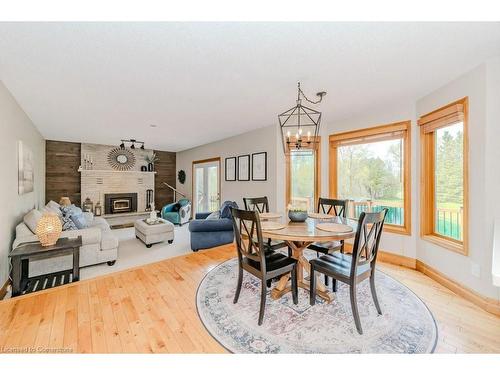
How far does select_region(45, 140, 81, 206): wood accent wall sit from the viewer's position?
5.84 metres

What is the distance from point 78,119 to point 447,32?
16.9ft

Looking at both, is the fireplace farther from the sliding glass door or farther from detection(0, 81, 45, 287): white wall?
detection(0, 81, 45, 287): white wall

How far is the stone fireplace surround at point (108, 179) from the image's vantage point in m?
6.36

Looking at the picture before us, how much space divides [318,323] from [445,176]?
2.43 m

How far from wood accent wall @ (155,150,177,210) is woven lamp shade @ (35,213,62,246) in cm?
515

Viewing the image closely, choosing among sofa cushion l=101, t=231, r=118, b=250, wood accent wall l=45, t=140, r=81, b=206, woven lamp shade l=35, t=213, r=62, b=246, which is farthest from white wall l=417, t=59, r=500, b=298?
wood accent wall l=45, t=140, r=81, b=206

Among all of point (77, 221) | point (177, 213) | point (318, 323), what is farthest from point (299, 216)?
point (177, 213)

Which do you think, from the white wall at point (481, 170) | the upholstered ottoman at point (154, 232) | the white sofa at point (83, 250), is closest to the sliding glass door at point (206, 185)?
the upholstered ottoman at point (154, 232)

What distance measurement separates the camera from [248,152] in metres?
4.78

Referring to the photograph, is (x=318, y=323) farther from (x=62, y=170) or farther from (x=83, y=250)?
(x=62, y=170)

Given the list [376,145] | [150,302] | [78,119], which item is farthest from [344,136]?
[78,119]

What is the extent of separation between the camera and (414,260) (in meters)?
2.92

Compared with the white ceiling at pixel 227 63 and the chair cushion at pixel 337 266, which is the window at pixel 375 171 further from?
the chair cushion at pixel 337 266
